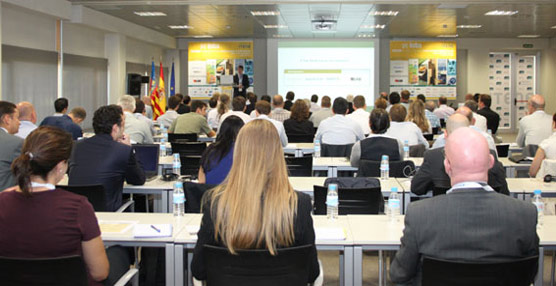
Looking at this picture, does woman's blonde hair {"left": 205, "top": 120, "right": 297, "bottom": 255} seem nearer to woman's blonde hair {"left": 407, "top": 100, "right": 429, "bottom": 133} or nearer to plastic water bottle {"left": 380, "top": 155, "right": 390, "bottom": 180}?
plastic water bottle {"left": 380, "top": 155, "right": 390, "bottom": 180}

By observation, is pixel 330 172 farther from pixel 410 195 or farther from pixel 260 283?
pixel 260 283

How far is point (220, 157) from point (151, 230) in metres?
1.01

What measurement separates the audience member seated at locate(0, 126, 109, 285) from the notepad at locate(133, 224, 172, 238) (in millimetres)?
561

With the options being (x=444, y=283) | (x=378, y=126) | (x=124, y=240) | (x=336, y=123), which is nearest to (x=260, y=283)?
(x=444, y=283)

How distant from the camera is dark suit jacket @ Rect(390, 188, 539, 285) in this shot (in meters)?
2.24

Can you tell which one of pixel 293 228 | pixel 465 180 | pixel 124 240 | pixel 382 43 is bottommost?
pixel 124 240

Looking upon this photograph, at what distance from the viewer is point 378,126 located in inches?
214

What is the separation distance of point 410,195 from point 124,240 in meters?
2.35

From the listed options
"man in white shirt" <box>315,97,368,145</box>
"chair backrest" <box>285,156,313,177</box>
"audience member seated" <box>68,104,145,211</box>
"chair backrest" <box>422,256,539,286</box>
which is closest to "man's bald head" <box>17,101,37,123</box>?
"audience member seated" <box>68,104,145,211</box>

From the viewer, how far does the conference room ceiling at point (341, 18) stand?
11.7 metres

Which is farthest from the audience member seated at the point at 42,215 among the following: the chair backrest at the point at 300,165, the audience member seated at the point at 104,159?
the chair backrest at the point at 300,165

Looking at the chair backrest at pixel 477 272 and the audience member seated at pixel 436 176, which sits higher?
the audience member seated at pixel 436 176

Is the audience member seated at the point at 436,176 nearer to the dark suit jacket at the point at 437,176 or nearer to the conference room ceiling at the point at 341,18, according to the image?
the dark suit jacket at the point at 437,176

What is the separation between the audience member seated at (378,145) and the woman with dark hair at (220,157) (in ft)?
5.71
